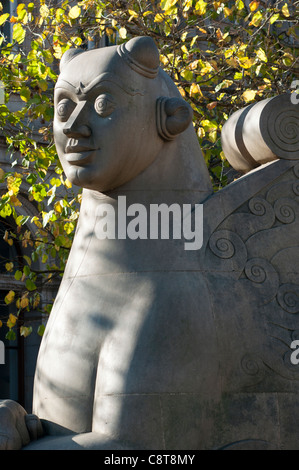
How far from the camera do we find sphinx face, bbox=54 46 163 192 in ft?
17.6

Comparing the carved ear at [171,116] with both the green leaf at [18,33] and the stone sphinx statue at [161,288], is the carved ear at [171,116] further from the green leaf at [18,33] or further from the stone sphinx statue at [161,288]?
the green leaf at [18,33]

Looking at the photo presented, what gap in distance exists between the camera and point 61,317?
17.8ft

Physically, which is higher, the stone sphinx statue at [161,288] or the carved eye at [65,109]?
the carved eye at [65,109]

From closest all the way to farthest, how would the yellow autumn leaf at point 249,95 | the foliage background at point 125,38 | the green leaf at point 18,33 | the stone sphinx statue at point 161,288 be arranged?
the stone sphinx statue at point 161,288 < the yellow autumn leaf at point 249,95 < the green leaf at point 18,33 < the foliage background at point 125,38

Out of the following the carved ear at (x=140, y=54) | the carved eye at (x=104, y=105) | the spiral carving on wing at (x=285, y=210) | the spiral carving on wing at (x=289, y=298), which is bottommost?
the spiral carving on wing at (x=289, y=298)

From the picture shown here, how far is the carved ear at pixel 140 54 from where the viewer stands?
5457 mm

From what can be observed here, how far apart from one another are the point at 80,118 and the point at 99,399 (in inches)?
61.1

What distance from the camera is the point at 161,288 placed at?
524 cm

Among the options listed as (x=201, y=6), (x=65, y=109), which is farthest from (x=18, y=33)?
(x=65, y=109)

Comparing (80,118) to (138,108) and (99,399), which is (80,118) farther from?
(99,399)

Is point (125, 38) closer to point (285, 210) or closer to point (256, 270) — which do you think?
point (285, 210)

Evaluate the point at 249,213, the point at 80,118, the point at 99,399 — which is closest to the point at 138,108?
the point at 80,118

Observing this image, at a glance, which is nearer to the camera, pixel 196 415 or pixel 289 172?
pixel 196 415

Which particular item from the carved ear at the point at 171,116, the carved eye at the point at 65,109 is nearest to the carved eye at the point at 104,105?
the carved eye at the point at 65,109
